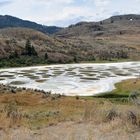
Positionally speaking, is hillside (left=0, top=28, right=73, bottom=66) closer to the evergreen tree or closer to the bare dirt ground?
the evergreen tree

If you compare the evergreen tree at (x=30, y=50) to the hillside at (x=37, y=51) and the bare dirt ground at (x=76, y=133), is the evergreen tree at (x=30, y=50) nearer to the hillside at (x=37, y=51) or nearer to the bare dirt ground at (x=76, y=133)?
the hillside at (x=37, y=51)

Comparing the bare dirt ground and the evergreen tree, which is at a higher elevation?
the bare dirt ground

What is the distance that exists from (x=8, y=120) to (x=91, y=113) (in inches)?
138

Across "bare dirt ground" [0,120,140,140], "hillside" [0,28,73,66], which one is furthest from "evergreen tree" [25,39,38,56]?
"bare dirt ground" [0,120,140,140]

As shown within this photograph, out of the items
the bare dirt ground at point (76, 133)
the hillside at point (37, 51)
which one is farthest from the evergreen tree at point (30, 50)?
the bare dirt ground at point (76, 133)

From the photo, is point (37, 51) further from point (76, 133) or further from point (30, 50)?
point (76, 133)

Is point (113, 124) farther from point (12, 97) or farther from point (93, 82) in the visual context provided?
point (93, 82)

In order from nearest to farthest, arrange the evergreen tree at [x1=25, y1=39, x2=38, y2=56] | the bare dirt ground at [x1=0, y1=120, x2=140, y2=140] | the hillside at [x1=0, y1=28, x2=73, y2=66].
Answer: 1. the bare dirt ground at [x1=0, y1=120, x2=140, y2=140]
2. the hillside at [x1=0, y1=28, x2=73, y2=66]
3. the evergreen tree at [x1=25, y1=39, x2=38, y2=56]

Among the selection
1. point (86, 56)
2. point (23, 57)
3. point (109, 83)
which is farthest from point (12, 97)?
point (86, 56)

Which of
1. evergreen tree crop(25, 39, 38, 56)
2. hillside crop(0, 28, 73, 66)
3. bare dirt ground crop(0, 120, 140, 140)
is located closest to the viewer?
bare dirt ground crop(0, 120, 140, 140)

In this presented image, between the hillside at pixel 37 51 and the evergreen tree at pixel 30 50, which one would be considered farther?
the evergreen tree at pixel 30 50

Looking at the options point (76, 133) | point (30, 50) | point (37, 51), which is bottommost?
point (37, 51)

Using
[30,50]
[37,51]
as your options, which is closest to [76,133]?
[30,50]

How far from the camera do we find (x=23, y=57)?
13338cm
